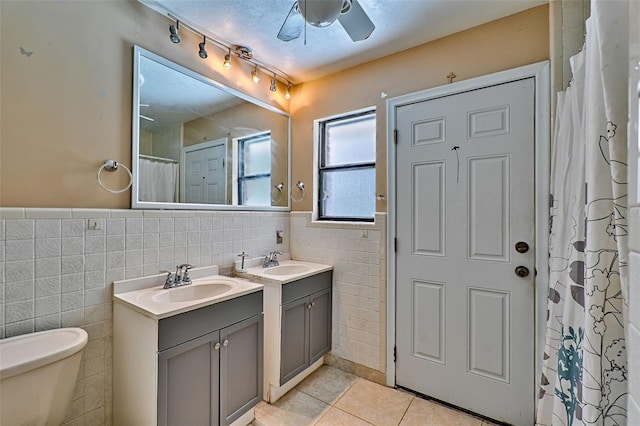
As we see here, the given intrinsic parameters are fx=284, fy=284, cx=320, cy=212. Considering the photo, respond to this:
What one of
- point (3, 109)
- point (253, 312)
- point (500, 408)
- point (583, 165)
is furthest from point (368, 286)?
point (3, 109)

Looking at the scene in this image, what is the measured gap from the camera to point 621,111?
1.95 ft

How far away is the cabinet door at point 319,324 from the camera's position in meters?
2.19

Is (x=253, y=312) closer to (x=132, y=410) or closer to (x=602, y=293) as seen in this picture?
(x=132, y=410)

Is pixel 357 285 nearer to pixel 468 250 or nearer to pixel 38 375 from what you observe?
pixel 468 250

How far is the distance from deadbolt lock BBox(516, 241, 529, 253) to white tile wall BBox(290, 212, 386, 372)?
2.74 ft

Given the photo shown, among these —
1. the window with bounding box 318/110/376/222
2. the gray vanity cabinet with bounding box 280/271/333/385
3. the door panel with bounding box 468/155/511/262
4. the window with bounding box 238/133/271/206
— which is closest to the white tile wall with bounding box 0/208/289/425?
the window with bounding box 238/133/271/206

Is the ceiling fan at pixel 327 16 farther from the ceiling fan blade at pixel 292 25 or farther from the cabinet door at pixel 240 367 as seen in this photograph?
the cabinet door at pixel 240 367

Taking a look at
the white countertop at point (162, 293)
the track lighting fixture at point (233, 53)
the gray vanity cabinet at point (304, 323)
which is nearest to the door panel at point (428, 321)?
the gray vanity cabinet at point (304, 323)

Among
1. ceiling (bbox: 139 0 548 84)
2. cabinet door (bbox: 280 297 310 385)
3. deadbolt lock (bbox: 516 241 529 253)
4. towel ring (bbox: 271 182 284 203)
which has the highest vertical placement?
ceiling (bbox: 139 0 548 84)

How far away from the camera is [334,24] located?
1.85 metres

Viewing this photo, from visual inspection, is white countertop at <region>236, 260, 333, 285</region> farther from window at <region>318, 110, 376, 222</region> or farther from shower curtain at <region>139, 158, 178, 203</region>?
shower curtain at <region>139, 158, 178, 203</region>

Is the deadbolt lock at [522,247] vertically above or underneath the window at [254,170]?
underneath

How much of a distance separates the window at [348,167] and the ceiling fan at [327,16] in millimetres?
811

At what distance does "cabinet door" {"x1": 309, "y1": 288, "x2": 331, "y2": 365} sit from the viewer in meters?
2.19
